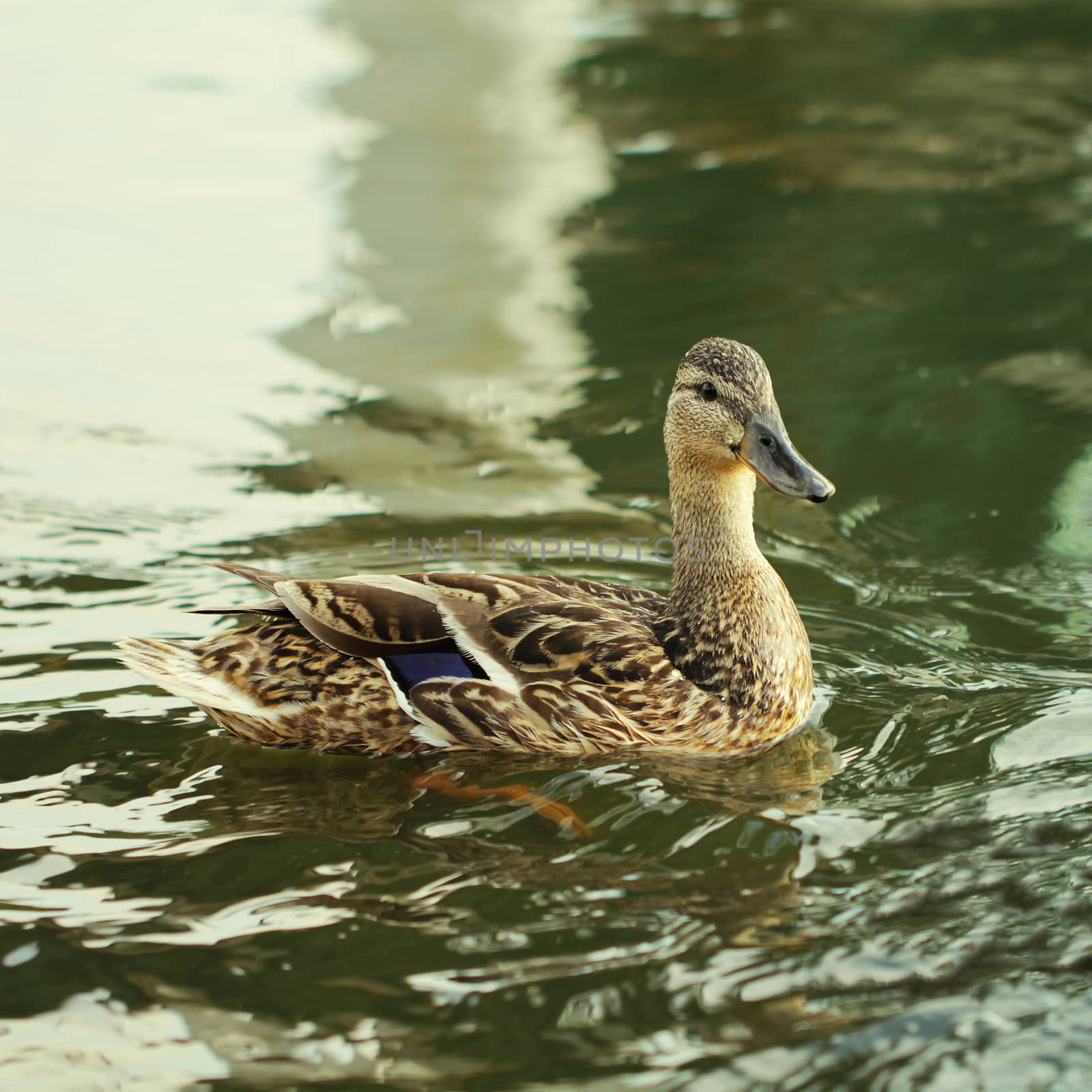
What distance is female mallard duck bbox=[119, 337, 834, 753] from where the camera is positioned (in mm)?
5828

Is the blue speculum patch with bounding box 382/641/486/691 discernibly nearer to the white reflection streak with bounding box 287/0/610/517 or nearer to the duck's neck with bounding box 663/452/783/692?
the duck's neck with bounding box 663/452/783/692

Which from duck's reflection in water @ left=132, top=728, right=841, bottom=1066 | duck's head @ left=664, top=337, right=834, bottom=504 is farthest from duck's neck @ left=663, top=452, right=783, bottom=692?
duck's reflection in water @ left=132, top=728, right=841, bottom=1066

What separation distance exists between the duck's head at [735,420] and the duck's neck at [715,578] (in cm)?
12

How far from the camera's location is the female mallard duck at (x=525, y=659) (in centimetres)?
583

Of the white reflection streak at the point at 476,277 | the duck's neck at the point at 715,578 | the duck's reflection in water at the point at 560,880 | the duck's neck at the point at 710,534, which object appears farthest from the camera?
the white reflection streak at the point at 476,277

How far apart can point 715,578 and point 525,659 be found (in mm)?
920

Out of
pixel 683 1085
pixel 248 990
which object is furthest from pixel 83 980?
pixel 683 1085

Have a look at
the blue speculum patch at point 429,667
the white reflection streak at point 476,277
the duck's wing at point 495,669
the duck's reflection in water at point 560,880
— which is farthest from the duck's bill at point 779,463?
the white reflection streak at point 476,277

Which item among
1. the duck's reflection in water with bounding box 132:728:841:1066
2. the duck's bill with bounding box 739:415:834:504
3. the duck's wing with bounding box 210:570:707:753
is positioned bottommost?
the duck's reflection in water with bounding box 132:728:841:1066

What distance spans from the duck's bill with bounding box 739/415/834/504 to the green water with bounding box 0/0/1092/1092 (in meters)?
1.06

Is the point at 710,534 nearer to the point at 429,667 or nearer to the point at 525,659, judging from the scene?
the point at 525,659

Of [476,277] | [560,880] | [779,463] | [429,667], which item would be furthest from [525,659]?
[476,277]

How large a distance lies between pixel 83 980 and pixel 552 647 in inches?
82.9

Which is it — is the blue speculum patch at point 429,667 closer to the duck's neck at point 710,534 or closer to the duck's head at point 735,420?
the duck's neck at point 710,534
